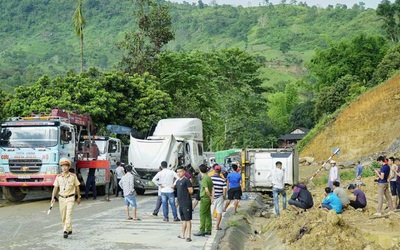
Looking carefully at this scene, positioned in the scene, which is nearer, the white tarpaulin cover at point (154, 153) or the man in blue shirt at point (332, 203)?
the man in blue shirt at point (332, 203)

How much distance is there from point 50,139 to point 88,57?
138276 mm

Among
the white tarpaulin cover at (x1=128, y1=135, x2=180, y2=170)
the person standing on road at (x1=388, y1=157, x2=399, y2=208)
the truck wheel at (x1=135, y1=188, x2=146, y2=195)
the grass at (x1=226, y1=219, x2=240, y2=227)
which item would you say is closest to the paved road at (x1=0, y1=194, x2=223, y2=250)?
the grass at (x1=226, y1=219, x2=240, y2=227)

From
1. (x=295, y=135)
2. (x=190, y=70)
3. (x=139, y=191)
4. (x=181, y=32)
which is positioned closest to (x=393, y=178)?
(x=139, y=191)

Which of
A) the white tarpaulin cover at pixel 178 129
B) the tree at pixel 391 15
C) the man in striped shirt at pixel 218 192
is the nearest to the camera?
the man in striped shirt at pixel 218 192

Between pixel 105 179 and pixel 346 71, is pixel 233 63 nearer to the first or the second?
pixel 346 71

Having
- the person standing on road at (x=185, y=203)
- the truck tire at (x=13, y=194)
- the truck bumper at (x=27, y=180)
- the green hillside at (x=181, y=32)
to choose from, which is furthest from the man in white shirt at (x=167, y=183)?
the green hillside at (x=181, y=32)

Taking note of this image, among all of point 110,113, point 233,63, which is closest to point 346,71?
point 233,63

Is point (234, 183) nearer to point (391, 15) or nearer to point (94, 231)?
point (94, 231)

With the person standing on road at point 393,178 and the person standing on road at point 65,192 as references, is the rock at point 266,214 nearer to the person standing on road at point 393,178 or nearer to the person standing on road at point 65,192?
the person standing on road at point 393,178

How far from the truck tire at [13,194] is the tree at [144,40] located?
25581 mm

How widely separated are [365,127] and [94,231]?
3629cm

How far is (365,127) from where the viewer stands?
1882 inches

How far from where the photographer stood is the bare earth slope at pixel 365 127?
45.8m

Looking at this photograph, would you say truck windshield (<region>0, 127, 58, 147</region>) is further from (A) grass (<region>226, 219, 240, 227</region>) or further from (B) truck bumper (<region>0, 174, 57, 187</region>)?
(A) grass (<region>226, 219, 240, 227</region>)
